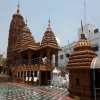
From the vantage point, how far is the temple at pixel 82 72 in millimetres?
13203

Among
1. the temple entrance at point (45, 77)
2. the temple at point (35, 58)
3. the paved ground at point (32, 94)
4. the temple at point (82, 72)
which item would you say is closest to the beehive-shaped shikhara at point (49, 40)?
the temple at point (35, 58)

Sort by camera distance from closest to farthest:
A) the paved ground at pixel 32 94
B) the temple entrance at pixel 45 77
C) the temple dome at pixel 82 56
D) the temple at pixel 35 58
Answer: the temple dome at pixel 82 56
the paved ground at pixel 32 94
the temple at pixel 35 58
the temple entrance at pixel 45 77

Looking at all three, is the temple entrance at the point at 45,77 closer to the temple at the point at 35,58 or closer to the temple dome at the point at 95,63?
the temple at the point at 35,58

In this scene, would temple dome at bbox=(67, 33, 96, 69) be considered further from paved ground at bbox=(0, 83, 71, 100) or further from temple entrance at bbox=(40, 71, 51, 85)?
temple entrance at bbox=(40, 71, 51, 85)

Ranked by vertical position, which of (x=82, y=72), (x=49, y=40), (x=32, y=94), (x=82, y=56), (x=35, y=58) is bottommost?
(x=32, y=94)

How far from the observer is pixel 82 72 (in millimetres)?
13750

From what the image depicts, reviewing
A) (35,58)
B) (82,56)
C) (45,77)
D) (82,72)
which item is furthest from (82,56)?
(35,58)

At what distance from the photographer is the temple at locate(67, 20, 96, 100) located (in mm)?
13203

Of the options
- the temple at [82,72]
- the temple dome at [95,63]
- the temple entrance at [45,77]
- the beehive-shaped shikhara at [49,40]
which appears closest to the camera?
the temple dome at [95,63]

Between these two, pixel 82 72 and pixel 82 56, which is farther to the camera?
pixel 82 56

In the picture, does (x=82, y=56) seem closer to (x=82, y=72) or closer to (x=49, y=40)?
(x=82, y=72)

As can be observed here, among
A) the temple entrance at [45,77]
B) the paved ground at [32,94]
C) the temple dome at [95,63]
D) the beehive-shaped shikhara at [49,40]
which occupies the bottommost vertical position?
the paved ground at [32,94]

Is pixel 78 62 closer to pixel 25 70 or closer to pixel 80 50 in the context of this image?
pixel 80 50

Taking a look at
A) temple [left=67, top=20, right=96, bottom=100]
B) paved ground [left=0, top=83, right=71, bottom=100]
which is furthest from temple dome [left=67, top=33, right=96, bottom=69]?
paved ground [left=0, top=83, right=71, bottom=100]
